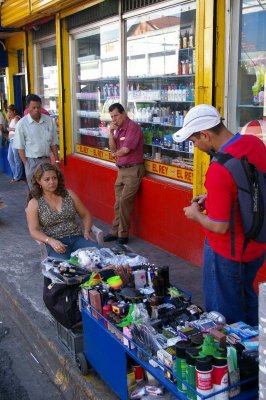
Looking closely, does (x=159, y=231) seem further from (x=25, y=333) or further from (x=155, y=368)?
(x=155, y=368)

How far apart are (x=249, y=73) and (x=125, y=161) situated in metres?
1.93

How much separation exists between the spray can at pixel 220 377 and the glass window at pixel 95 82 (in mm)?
5387

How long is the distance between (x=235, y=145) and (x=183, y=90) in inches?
125

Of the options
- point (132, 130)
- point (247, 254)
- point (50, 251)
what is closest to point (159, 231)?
point (132, 130)

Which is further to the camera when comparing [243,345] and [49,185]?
[49,185]

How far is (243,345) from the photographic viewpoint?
233 cm

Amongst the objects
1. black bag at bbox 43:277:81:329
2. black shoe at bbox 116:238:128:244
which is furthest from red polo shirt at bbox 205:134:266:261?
black shoe at bbox 116:238:128:244

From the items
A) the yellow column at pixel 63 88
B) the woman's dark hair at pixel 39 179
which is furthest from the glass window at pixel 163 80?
the yellow column at pixel 63 88

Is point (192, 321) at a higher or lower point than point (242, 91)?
lower

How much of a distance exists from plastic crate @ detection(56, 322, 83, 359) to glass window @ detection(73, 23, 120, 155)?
415cm

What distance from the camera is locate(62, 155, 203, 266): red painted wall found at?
211 inches

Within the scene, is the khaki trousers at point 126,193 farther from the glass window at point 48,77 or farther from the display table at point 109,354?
the glass window at point 48,77

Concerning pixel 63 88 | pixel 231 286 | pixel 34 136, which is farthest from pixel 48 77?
pixel 231 286

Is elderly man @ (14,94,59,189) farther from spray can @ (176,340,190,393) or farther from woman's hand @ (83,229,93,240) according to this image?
spray can @ (176,340,190,393)
